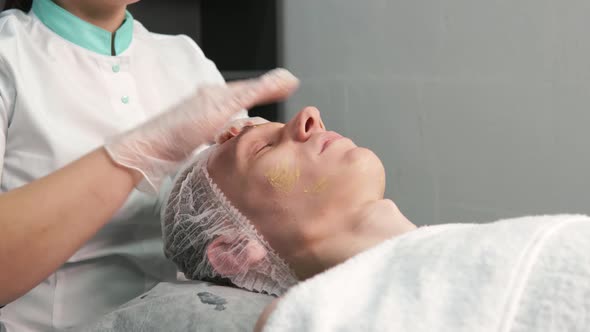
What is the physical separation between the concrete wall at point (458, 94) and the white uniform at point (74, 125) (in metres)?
1.15

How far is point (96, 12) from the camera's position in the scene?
146cm

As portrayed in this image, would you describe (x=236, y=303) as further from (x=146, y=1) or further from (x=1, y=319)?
(x=146, y=1)

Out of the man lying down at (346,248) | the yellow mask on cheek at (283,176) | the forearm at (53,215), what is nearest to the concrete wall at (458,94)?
the man lying down at (346,248)

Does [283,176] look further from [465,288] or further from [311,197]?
[465,288]

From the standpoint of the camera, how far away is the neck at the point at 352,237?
117 cm

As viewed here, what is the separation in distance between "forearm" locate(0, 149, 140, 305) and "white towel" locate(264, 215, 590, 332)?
372 millimetres

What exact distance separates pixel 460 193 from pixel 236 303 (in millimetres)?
1411

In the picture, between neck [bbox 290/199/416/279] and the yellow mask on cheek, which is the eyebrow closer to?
the yellow mask on cheek

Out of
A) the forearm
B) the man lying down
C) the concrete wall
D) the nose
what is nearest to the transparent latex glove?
the man lying down

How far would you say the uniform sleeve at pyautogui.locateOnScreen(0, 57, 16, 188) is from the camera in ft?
4.25

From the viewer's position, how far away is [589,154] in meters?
2.04

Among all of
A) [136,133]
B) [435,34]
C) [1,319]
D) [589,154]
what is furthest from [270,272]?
[435,34]

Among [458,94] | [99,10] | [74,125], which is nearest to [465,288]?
[74,125]

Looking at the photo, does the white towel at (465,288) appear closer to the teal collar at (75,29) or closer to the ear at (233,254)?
the ear at (233,254)
